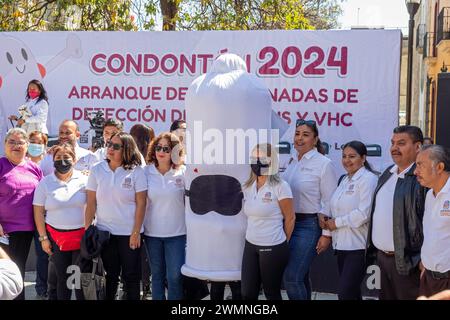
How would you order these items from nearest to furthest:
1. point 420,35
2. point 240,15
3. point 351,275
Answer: point 351,275 < point 240,15 < point 420,35

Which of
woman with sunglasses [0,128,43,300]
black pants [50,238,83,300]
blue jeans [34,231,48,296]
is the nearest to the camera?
black pants [50,238,83,300]

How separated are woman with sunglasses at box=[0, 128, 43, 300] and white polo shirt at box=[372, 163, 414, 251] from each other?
9.74ft

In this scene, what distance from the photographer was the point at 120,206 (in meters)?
5.58

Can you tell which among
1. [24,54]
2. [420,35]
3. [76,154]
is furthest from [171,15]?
[420,35]

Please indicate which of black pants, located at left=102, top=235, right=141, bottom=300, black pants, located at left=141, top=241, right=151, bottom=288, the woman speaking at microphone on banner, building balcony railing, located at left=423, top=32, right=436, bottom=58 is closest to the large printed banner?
the woman speaking at microphone on banner

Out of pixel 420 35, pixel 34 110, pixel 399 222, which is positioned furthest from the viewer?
pixel 420 35

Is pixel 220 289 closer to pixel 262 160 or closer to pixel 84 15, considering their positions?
pixel 262 160

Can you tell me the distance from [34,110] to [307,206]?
4542 millimetres

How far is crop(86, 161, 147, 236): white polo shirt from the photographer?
5559 millimetres

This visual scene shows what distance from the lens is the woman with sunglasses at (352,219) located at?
5227mm

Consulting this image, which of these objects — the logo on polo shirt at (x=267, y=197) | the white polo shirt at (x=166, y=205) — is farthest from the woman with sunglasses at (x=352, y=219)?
the white polo shirt at (x=166, y=205)

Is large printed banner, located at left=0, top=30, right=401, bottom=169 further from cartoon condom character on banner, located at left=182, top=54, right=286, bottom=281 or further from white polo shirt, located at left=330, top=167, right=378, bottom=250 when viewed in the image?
cartoon condom character on banner, located at left=182, top=54, right=286, bottom=281

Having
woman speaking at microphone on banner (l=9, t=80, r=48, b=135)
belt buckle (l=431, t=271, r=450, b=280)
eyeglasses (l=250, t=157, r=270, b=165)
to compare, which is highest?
woman speaking at microphone on banner (l=9, t=80, r=48, b=135)
